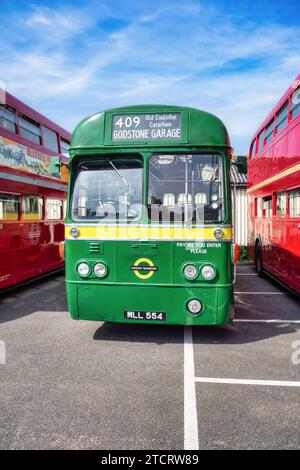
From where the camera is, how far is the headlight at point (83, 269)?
5.62m

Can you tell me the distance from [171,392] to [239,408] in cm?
72

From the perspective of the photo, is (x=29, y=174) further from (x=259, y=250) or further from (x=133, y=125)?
(x=259, y=250)

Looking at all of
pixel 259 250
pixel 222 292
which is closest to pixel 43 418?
pixel 222 292

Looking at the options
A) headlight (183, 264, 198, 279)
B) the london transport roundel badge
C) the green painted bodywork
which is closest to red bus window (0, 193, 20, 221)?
the green painted bodywork

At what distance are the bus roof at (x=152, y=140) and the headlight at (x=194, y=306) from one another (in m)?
2.11

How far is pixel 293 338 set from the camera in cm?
601

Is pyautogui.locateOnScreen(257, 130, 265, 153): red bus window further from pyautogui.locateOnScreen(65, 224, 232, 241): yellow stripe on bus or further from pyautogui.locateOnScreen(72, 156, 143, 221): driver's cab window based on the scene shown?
pyautogui.locateOnScreen(72, 156, 143, 221): driver's cab window

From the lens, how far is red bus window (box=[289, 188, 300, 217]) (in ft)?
26.0

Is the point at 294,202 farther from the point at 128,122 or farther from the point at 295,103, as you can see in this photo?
the point at 128,122

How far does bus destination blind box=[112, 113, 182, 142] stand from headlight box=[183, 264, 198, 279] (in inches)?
68.2

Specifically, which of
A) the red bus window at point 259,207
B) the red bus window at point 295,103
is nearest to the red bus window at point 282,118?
the red bus window at point 295,103

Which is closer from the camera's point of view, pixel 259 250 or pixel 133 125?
pixel 133 125
